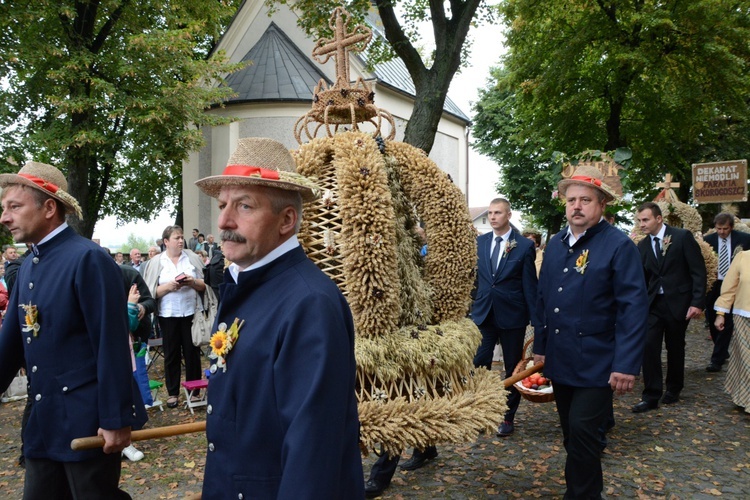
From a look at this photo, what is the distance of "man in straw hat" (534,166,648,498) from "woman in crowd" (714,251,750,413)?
12.8 ft

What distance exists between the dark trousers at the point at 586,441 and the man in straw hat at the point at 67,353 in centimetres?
270

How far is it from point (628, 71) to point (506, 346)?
15.1 m

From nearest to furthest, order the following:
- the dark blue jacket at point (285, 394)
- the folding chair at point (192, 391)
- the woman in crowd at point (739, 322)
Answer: the dark blue jacket at point (285, 394) → the woman in crowd at point (739, 322) → the folding chair at point (192, 391)

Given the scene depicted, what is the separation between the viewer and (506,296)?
6266 millimetres

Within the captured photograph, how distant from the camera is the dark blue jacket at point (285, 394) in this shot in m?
1.79

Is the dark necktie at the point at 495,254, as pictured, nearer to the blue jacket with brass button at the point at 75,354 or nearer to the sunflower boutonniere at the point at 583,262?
the sunflower boutonniere at the point at 583,262

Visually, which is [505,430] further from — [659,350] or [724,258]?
[724,258]

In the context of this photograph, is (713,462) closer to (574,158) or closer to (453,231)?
(453,231)

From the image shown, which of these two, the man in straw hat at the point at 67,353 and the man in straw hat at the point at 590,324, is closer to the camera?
the man in straw hat at the point at 67,353

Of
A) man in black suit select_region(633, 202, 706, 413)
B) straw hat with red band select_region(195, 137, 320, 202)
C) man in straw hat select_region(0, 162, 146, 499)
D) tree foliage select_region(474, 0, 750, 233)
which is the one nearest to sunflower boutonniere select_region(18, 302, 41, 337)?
man in straw hat select_region(0, 162, 146, 499)

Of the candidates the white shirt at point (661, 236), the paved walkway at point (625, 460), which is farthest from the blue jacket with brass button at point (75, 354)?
the white shirt at point (661, 236)

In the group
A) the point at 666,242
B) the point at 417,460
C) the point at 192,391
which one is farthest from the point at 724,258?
the point at 192,391

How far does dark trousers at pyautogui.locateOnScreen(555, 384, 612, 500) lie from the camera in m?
4.03

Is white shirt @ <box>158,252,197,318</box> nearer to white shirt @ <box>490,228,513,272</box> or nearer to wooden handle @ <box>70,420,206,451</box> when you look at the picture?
white shirt @ <box>490,228,513,272</box>
